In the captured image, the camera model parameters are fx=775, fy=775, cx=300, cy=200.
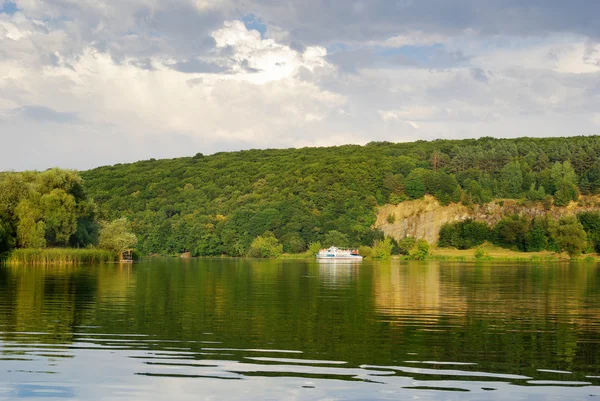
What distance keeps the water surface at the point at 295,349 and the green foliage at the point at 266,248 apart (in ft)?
507

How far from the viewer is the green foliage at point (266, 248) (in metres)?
195

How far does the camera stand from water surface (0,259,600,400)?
17.5 meters

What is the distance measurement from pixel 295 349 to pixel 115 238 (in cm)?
9174

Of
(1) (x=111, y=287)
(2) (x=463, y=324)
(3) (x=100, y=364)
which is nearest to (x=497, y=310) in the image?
(2) (x=463, y=324)

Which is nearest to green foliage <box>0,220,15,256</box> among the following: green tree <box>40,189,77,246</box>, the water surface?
green tree <box>40,189,77,246</box>

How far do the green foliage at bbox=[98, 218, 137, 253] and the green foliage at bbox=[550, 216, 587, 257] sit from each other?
4045 inches

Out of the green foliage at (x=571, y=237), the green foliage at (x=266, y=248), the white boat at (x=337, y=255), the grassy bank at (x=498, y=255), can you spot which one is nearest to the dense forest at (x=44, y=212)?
A: the white boat at (x=337, y=255)

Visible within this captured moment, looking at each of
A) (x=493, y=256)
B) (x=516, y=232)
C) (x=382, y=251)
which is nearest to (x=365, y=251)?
(x=382, y=251)

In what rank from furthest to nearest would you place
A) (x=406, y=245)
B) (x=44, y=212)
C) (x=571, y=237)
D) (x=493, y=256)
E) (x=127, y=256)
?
(x=406, y=245) < (x=493, y=256) < (x=571, y=237) < (x=127, y=256) < (x=44, y=212)

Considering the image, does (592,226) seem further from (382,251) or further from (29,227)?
(29,227)

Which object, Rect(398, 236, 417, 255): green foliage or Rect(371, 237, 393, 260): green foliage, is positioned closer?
Rect(371, 237, 393, 260): green foliage

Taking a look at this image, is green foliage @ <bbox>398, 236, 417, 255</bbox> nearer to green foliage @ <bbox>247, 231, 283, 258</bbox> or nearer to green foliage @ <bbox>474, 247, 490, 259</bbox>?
green foliage @ <bbox>474, 247, 490, 259</bbox>

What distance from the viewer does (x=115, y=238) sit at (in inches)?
4355

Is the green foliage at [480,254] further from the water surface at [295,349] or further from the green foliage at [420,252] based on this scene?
the water surface at [295,349]
